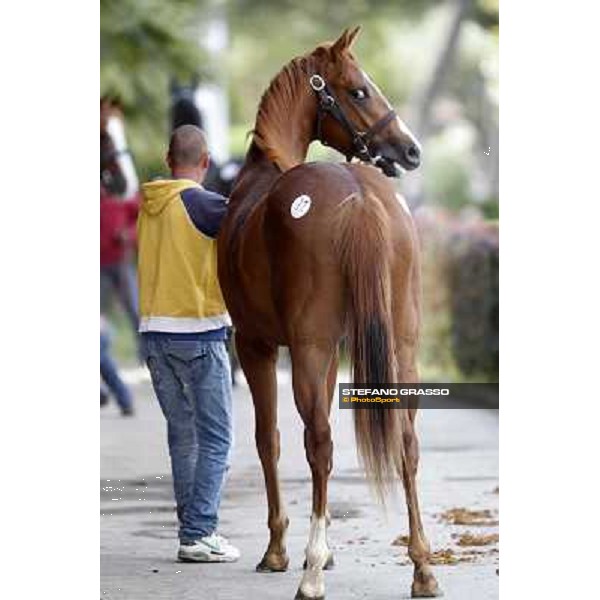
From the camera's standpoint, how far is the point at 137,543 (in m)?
7.09

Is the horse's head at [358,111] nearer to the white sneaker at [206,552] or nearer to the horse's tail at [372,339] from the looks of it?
the horse's tail at [372,339]

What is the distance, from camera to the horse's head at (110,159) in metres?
9.81

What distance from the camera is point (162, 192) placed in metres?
6.71

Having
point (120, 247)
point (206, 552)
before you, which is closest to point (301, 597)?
point (206, 552)

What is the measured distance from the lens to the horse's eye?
6648 mm

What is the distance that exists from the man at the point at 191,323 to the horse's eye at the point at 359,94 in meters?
0.55

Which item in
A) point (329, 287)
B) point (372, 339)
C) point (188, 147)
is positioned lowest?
point (372, 339)

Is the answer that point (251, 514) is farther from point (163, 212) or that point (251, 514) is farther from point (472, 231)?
point (472, 231)

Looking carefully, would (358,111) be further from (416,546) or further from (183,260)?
(416,546)

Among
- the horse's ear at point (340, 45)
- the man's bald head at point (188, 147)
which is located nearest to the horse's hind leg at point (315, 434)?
the man's bald head at point (188, 147)

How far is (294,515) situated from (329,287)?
1.68 metres
